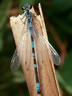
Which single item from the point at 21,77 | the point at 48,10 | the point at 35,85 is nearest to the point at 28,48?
the point at 35,85

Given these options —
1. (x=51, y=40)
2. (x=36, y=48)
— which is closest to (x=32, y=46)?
(x=36, y=48)

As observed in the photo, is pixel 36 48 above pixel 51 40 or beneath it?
above

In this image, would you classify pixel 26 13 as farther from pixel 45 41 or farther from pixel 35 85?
pixel 35 85

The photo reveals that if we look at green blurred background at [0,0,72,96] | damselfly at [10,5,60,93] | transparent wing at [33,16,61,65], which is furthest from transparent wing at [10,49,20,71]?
green blurred background at [0,0,72,96]

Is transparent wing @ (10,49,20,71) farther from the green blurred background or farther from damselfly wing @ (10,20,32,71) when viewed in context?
the green blurred background

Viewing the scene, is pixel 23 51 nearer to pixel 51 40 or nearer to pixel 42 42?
pixel 42 42
